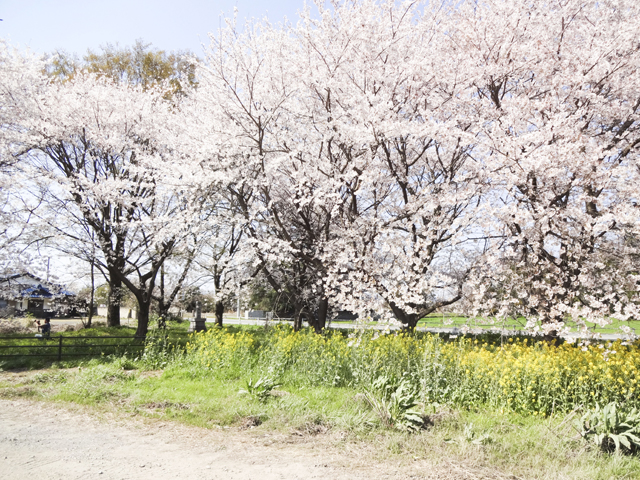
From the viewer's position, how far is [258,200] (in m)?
11.9

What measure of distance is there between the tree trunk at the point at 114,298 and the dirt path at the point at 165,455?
405 inches

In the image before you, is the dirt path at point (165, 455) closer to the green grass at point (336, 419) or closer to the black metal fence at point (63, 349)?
the green grass at point (336, 419)

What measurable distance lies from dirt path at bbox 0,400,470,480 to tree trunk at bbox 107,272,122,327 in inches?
405

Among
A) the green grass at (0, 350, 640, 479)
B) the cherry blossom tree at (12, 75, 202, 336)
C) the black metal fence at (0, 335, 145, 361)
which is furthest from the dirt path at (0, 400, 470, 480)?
the cherry blossom tree at (12, 75, 202, 336)

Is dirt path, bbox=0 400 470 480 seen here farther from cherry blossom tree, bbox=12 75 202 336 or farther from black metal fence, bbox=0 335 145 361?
cherry blossom tree, bbox=12 75 202 336

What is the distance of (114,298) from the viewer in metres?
16.6

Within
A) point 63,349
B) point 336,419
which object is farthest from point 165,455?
point 63,349

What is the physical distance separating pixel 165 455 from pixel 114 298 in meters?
14.0

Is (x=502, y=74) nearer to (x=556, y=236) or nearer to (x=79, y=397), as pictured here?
(x=556, y=236)

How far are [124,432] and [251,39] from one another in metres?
8.41

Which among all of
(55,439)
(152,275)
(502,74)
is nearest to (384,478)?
(55,439)

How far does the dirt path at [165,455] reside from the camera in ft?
13.1

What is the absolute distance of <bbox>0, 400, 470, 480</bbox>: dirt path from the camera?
400cm

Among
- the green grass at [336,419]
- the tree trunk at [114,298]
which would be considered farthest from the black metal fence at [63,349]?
the tree trunk at [114,298]
